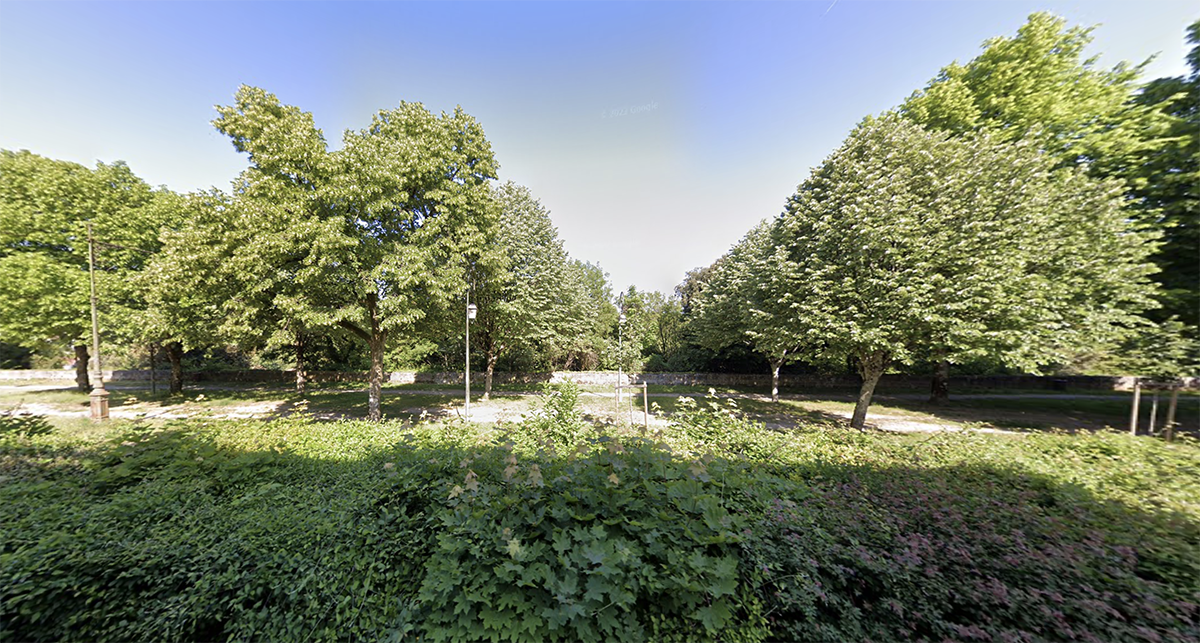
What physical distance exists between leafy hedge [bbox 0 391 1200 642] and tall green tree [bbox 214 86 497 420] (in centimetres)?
701

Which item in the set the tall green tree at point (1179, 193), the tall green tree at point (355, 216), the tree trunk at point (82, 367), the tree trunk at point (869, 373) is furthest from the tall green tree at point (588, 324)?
the tree trunk at point (82, 367)

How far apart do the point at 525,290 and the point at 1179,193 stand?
24.8 metres

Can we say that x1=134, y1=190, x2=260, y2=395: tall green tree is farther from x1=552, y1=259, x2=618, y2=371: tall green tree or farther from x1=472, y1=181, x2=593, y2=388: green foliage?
x1=552, y1=259, x2=618, y2=371: tall green tree

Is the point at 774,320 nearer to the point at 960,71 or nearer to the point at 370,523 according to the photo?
the point at 370,523

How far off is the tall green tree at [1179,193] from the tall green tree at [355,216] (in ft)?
76.4

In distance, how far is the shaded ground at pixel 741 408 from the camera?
14414 mm

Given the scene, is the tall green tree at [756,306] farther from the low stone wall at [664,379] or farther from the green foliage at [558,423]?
the green foliage at [558,423]

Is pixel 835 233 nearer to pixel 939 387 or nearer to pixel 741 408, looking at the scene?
pixel 741 408

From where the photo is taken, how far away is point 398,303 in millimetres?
10602

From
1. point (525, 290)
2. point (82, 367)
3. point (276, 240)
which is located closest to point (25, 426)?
point (276, 240)

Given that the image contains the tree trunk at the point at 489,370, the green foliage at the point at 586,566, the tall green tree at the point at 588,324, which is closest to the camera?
the green foliage at the point at 586,566

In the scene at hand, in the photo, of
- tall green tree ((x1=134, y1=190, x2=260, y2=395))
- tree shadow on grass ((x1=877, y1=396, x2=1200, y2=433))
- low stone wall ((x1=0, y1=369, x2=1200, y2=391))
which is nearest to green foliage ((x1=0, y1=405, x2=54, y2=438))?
tall green tree ((x1=134, y1=190, x2=260, y2=395))

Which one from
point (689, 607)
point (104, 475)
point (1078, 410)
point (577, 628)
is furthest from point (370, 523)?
point (1078, 410)

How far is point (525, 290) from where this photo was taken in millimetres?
18734
